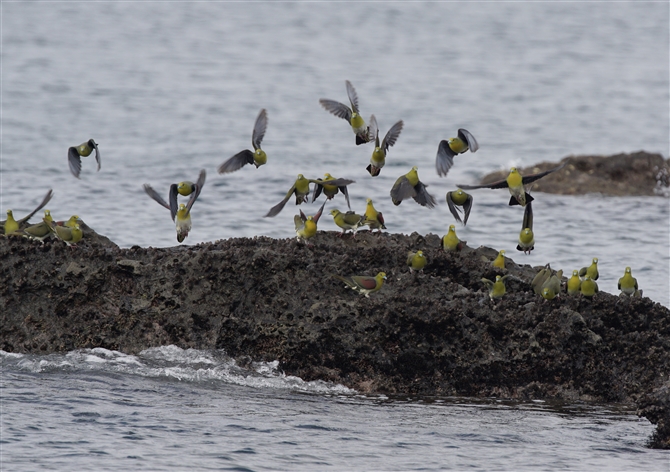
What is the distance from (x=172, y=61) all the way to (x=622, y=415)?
3977 cm

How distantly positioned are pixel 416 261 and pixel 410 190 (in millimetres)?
1416

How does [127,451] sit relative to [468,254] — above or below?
below

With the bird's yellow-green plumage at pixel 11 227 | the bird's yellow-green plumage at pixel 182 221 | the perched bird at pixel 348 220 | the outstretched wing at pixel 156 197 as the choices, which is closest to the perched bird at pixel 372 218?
the perched bird at pixel 348 220

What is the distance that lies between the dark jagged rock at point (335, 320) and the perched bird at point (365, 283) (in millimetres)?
94

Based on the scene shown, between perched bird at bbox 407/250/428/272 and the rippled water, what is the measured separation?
4.62ft

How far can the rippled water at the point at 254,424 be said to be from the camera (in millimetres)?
7512

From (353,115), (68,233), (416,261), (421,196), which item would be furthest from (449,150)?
(68,233)

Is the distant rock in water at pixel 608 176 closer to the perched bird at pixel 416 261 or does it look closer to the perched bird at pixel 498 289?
the perched bird at pixel 416 261

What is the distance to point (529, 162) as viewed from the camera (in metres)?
26.8

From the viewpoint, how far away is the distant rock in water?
846 inches

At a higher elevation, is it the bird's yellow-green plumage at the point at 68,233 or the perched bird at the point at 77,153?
the perched bird at the point at 77,153

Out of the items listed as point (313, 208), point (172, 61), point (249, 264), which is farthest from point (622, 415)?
point (172, 61)

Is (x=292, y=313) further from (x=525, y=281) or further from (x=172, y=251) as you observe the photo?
(x=525, y=281)

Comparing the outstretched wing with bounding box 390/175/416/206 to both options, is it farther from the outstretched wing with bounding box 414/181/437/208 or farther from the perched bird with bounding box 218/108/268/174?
the perched bird with bounding box 218/108/268/174
